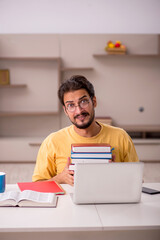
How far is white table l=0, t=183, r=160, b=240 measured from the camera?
1.15 m

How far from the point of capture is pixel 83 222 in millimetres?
1184

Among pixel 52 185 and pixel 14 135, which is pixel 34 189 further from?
pixel 14 135

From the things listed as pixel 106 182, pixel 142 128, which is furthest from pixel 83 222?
pixel 142 128

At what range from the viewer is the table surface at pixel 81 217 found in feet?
3.75

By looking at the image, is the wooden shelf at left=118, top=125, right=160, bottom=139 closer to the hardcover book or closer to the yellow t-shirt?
the yellow t-shirt

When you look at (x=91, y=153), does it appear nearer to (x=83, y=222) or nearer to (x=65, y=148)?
(x=83, y=222)

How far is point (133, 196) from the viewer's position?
1.39 meters

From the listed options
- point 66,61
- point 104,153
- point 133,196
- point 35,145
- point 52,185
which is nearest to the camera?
point 133,196

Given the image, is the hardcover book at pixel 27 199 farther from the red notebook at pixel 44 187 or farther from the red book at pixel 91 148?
the red book at pixel 91 148

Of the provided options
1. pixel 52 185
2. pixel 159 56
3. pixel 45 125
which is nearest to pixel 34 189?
pixel 52 185

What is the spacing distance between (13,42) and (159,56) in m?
2.50
